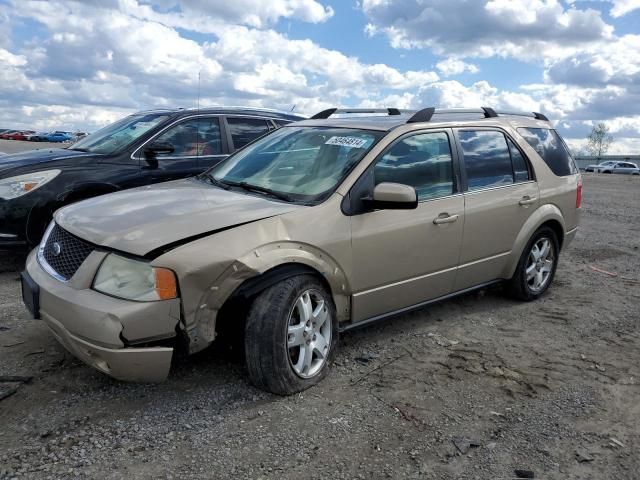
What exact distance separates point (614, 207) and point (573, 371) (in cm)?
1106

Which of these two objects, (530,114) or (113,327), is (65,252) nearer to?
(113,327)

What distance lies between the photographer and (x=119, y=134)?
6676 millimetres

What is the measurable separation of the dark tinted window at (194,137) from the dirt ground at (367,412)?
8.72 ft

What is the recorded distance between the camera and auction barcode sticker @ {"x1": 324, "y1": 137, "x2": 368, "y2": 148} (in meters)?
4.08

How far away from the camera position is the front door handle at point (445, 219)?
13.9ft

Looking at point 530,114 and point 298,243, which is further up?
point 530,114

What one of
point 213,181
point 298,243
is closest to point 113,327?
point 298,243

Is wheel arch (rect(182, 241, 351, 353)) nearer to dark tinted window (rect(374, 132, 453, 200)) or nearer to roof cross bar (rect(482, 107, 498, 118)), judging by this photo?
dark tinted window (rect(374, 132, 453, 200))

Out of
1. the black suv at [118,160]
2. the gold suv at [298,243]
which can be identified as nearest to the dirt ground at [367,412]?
the gold suv at [298,243]

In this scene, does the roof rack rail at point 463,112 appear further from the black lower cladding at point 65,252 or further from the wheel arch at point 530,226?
the black lower cladding at point 65,252

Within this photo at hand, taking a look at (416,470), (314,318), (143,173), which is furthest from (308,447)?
(143,173)

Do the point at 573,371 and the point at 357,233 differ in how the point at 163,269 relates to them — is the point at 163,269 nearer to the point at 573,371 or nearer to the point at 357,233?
the point at 357,233

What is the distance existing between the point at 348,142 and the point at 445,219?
0.93 m

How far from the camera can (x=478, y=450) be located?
2990 mm
